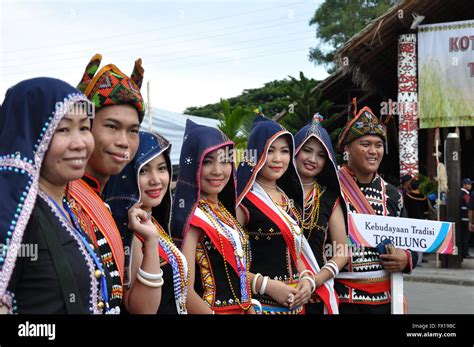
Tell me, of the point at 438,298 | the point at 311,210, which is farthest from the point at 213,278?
the point at 438,298

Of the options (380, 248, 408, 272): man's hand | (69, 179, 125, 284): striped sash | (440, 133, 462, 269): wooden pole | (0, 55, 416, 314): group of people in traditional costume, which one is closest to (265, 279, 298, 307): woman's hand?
(0, 55, 416, 314): group of people in traditional costume

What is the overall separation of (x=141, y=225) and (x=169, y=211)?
53cm

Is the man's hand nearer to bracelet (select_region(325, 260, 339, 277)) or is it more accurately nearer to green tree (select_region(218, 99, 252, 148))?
bracelet (select_region(325, 260, 339, 277))

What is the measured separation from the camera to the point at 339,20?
1000 inches

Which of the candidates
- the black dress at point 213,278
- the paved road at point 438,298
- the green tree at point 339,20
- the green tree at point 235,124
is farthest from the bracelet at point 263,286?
the green tree at point 339,20

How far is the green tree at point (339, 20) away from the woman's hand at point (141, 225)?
74.3ft

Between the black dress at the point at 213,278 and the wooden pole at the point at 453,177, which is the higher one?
the wooden pole at the point at 453,177

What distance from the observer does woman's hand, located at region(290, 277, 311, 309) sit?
11.3ft

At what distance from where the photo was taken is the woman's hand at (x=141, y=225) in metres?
2.39

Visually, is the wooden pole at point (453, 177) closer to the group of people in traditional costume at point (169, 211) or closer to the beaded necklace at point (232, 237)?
the group of people in traditional costume at point (169, 211)

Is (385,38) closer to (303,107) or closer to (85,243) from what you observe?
(303,107)

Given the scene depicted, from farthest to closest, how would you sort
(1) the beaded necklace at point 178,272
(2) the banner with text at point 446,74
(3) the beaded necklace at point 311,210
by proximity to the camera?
(2) the banner with text at point 446,74 < (3) the beaded necklace at point 311,210 < (1) the beaded necklace at point 178,272

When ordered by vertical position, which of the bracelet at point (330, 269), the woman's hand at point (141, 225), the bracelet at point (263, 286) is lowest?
the bracelet at point (263, 286)

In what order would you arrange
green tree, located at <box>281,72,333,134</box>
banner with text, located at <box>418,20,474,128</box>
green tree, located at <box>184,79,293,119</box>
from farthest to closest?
green tree, located at <box>184,79,293,119</box> → green tree, located at <box>281,72,333,134</box> → banner with text, located at <box>418,20,474,128</box>
